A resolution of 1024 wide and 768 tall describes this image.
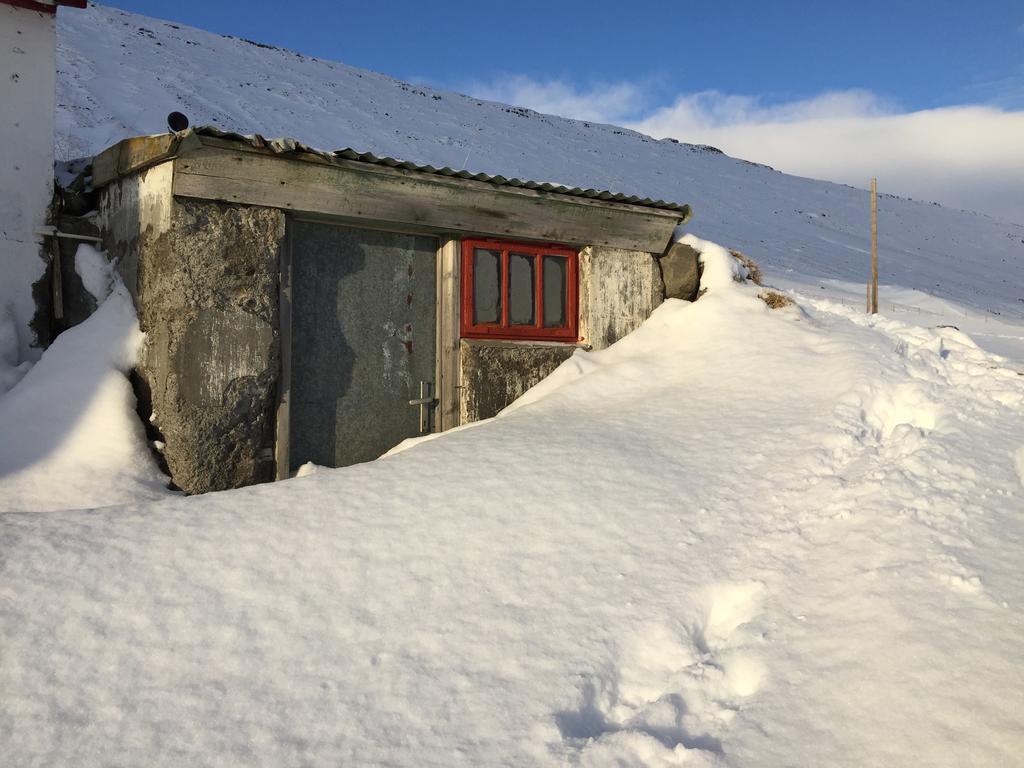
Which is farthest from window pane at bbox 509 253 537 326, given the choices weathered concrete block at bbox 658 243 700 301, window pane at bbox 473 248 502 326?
weathered concrete block at bbox 658 243 700 301

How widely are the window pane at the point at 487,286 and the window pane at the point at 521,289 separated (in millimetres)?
137

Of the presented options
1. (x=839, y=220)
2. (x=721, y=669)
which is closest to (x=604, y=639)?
(x=721, y=669)

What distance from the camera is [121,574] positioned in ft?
12.0

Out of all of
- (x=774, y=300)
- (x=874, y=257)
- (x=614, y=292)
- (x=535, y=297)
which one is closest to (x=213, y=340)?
(x=535, y=297)

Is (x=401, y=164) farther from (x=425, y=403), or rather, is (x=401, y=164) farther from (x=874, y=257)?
(x=874, y=257)

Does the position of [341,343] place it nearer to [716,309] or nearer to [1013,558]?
[716,309]

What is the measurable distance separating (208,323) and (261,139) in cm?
139

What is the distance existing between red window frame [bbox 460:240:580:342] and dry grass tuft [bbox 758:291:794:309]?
1.91 metres

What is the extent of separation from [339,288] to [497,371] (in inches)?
64.9

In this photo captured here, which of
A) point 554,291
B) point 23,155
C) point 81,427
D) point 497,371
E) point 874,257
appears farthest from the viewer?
point 874,257

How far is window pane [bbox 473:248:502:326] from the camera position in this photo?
739 cm

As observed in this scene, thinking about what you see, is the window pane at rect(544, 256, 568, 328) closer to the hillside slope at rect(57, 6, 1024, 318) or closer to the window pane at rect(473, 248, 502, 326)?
the window pane at rect(473, 248, 502, 326)

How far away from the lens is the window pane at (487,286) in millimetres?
7395

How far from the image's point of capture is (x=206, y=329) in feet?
19.0
